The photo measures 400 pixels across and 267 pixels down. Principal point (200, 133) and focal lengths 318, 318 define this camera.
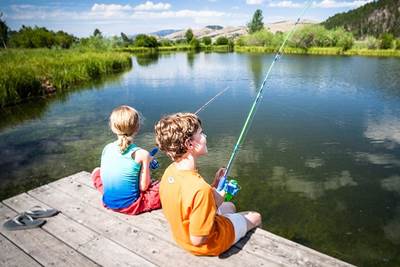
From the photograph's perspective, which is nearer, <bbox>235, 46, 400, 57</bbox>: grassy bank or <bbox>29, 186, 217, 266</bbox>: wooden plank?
<bbox>29, 186, 217, 266</bbox>: wooden plank

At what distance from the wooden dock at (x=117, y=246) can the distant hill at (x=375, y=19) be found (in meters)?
115

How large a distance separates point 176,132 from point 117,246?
4.31ft

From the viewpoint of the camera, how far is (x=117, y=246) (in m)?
2.91

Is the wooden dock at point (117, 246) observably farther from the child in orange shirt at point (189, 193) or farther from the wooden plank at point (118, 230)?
the child in orange shirt at point (189, 193)

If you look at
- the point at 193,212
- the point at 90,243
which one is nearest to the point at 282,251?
the point at 193,212

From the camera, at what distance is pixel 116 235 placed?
3072mm

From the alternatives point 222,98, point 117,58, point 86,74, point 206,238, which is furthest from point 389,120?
point 117,58

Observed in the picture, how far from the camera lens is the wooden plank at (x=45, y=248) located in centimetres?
273

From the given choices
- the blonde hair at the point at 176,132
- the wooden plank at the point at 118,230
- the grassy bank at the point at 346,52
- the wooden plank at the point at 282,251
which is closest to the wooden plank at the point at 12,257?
the wooden plank at the point at 118,230

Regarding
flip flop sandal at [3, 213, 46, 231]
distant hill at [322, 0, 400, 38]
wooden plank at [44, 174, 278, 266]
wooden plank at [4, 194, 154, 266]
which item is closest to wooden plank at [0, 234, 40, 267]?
flip flop sandal at [3, 213, 46, 231]

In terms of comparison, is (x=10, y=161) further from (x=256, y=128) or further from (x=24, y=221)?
(x=256, y=128)

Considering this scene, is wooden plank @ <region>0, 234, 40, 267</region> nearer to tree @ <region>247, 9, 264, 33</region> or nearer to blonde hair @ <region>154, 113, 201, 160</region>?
blonde hair @ <region>154, 113, 201, 160</region>

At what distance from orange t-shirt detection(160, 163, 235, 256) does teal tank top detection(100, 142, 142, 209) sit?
0.72m

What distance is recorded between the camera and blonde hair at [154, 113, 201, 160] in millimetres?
2365
